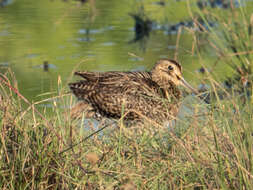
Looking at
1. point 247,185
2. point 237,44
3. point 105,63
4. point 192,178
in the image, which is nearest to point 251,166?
point 247,185

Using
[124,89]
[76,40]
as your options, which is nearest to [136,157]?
[124,89]

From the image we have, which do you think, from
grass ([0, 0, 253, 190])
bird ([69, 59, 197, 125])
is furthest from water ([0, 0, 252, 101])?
grass ([0, 0, 253, 190])

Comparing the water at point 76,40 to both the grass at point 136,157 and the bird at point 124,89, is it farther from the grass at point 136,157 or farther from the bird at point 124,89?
the grass at point 136,157

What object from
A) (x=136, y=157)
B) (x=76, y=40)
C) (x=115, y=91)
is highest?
(x=76, y=40)

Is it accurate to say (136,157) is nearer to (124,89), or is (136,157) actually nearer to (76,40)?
(124,89)

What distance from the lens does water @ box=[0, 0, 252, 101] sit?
30.1 feet

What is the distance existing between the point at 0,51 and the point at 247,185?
7405 millimetres

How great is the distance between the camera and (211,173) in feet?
13.1

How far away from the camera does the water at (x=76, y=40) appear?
916 cm

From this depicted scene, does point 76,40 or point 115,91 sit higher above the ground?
point 76,40

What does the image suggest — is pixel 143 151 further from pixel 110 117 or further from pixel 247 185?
pixel 110 117

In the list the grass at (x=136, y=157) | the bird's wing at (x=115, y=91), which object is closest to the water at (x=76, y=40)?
the bird's wing at (x=115, y=91)

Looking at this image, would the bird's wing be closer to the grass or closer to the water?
the water

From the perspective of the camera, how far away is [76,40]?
11320 mm
